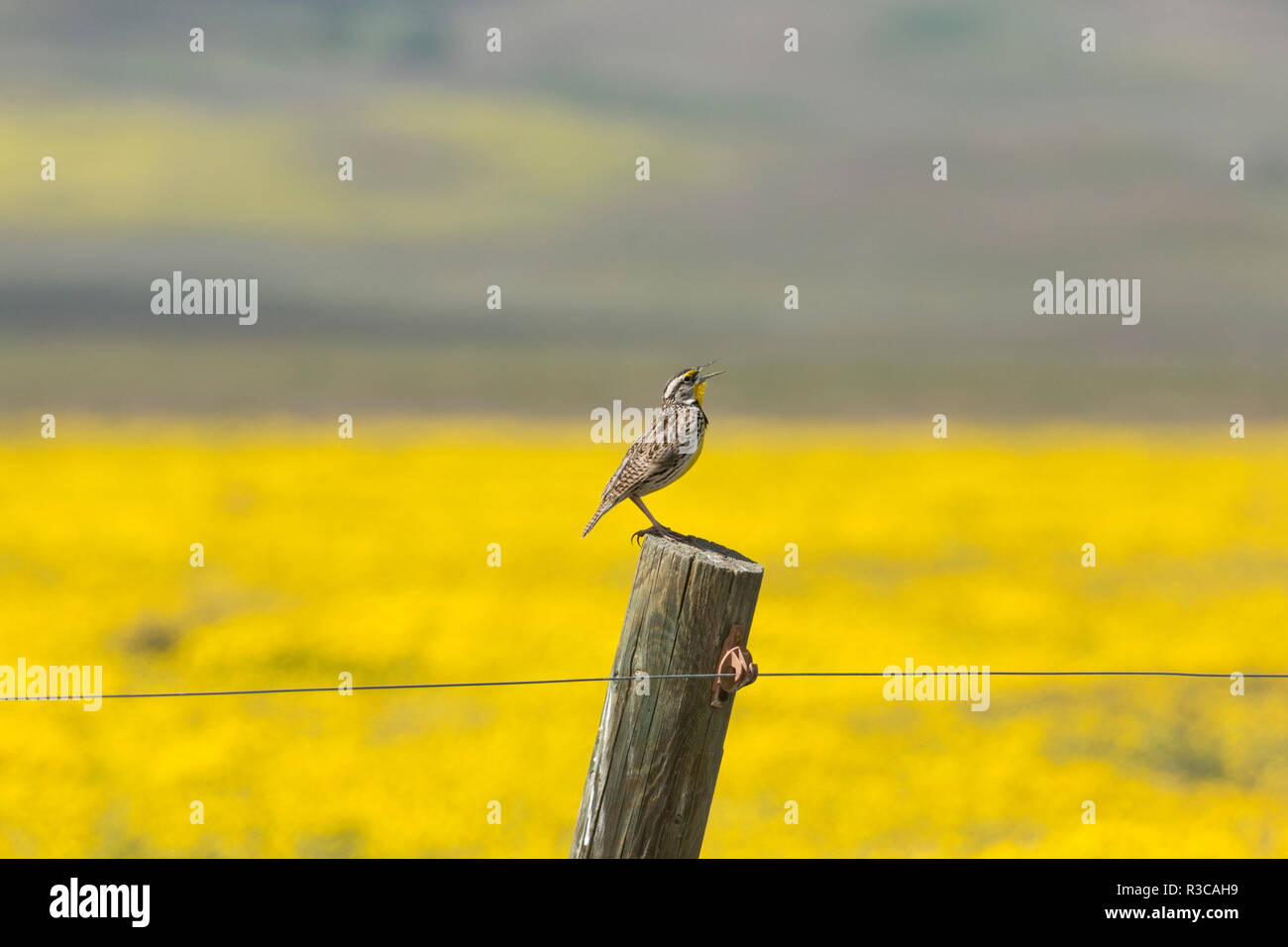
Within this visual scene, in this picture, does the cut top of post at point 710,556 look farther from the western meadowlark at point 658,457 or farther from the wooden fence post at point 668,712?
the western meadowlark at point 658,457

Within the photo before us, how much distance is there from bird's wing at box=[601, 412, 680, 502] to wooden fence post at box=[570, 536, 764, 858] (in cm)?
204

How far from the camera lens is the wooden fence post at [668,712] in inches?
153

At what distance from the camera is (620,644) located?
4004mm

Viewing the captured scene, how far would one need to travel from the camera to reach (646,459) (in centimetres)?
605

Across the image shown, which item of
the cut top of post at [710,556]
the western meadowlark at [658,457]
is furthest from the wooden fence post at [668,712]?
the western meadowlark at [658,457]

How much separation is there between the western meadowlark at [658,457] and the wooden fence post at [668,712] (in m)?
1.95

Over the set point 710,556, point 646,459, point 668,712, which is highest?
point 646,459

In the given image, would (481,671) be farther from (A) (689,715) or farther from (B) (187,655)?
(A) (689,715)

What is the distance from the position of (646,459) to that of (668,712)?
7.74ft

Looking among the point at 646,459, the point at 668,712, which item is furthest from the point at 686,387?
the point at 668,712

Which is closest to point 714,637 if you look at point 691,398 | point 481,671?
point 691,398

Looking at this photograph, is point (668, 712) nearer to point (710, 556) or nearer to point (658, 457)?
point (710, 556)

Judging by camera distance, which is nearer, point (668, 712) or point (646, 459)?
point (668, 712)

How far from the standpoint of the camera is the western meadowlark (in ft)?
19.9
